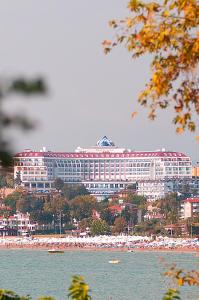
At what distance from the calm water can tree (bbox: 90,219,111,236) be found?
889cm

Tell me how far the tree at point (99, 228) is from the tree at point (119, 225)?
61cm

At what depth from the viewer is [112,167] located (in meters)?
142

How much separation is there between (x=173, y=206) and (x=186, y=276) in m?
89.2

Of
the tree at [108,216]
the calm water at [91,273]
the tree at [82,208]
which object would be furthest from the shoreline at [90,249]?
the tree at [82,208]

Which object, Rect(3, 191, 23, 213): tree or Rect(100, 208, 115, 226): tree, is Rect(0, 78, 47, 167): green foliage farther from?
Rect(3, 191, 23, 213): tree

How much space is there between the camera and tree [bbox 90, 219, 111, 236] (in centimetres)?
8912

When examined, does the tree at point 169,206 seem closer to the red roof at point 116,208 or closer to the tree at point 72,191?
the red roof at point 116,208

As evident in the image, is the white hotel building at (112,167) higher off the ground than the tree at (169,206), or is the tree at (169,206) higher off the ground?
the white hotel building at (112,167)

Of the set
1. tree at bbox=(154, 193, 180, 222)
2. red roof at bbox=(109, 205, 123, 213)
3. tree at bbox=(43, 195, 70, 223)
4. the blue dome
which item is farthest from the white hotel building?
tree at bbox=(43, 195, 70, 223)

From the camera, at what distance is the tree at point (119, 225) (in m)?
90.2

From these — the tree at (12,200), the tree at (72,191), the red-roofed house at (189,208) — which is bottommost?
the red-roofed house at (189,208)

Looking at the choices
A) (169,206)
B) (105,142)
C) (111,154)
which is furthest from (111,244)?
(105,142)

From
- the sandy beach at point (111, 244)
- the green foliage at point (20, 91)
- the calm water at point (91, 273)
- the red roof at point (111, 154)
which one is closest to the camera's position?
the green foliage at point (20, 91)

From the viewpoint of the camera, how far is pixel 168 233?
282 feet
